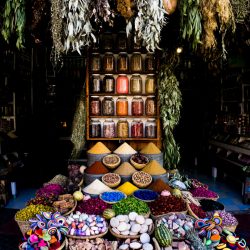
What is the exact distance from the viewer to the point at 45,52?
26.5 feet

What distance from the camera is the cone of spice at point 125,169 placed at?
12.4 feet

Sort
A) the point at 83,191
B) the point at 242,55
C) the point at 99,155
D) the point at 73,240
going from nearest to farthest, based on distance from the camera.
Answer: the point at 73,240 < the point at 83,191 < the point at 99,155 < the point at 242,55

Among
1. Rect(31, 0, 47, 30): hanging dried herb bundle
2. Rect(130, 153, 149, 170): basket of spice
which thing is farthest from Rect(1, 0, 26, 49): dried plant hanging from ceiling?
Rect(130, 153, 149, 170): basket of spice

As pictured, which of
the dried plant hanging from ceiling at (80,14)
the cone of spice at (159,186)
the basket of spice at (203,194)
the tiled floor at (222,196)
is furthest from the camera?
the tiled floor at (222,196)

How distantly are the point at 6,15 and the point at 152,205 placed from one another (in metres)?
2.31

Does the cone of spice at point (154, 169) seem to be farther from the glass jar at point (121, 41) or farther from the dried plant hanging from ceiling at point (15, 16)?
the dried plant hanging from ceiling at point (15, 16)

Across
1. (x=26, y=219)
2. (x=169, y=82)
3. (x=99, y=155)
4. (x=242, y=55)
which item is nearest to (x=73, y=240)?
(x=26, y=219)

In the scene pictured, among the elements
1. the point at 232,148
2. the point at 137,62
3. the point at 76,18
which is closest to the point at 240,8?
the point at 137,62

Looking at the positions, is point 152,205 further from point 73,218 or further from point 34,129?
point 34,129

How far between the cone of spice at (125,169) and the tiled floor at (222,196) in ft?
6.46

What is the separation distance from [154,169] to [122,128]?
Answer: 37.4 inches

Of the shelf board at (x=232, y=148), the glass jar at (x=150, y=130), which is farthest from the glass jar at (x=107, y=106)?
the shelf board at (x=232, y=148)

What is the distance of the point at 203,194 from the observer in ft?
12.9

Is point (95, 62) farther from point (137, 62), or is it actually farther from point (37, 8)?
point (37, 8)
